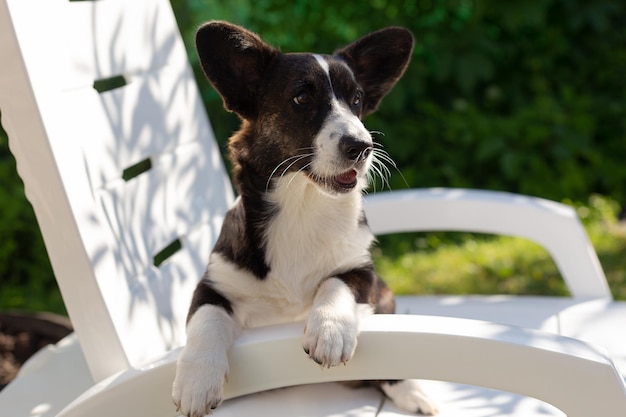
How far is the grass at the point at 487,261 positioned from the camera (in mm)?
4773

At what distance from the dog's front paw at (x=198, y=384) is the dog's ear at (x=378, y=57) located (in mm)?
1072

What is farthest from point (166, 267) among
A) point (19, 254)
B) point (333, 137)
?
point (19, 254)

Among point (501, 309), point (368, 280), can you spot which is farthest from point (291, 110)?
point (501, 309)

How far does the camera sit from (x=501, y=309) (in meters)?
3.05

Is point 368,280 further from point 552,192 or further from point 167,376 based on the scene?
point 552,192

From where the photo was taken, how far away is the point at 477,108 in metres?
→ 6.29

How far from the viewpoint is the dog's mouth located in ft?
7.44

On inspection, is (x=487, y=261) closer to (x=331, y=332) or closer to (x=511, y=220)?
(x=511, y=220)

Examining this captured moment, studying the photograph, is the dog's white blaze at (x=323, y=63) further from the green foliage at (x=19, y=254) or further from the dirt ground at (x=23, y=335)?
the green foliage at (x=19, y=254)

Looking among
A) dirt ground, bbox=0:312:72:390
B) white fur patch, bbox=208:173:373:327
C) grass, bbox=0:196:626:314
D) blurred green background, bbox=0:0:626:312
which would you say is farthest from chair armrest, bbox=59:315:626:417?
→ blurred green background, bbox=0:0:626:312

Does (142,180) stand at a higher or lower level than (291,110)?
lower

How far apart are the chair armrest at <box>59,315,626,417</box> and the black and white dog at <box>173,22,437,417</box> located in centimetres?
16

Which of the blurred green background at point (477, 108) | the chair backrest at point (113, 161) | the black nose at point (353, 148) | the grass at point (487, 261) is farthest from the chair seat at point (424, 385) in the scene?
the blurred green background at point (477, 108)

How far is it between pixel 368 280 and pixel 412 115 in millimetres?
4085
